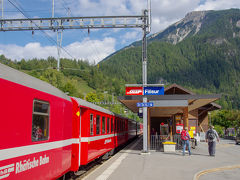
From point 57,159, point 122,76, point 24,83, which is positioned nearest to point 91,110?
point 57,159

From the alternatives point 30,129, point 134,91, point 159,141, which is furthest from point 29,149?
point 159,141

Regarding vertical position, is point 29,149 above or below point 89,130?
below

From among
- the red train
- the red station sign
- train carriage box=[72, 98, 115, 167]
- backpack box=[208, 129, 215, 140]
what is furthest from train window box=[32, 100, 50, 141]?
backpack box=[208, 129, 215, 140]

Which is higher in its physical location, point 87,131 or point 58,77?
point 58,77

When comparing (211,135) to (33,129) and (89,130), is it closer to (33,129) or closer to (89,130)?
(89,130)

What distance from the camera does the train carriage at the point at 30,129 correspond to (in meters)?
4.71

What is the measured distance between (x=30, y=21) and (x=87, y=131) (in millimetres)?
9504

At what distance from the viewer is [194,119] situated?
35719mm

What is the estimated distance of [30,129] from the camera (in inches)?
217

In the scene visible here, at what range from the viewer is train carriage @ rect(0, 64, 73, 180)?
4.71m

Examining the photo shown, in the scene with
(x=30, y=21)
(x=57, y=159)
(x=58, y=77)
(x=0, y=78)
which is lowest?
(x=57, y=159)

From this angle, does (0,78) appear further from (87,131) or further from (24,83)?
(87,131)

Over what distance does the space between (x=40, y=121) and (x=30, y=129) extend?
537 mm

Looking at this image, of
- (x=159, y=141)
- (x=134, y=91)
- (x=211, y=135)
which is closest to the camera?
(x=134, y=91)
